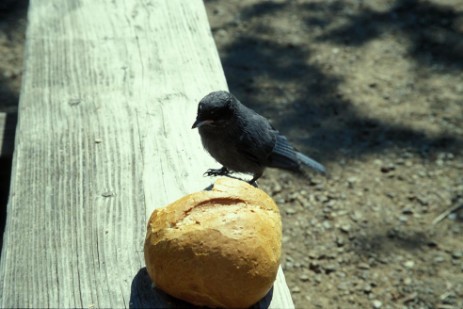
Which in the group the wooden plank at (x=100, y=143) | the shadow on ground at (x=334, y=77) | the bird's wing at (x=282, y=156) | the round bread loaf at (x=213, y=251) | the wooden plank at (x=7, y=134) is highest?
the round bread loaf at (x=213, y=251)

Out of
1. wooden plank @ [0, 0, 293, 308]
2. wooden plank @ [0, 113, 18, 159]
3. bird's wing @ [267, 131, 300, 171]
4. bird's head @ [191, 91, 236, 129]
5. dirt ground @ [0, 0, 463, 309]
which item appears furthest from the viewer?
dirt ground @ [0, 0, 463, 309]

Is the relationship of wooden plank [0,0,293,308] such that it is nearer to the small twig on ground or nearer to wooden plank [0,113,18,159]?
wooden plank [0,113,18,159]

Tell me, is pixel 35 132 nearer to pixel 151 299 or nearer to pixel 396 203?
pixel 151 299

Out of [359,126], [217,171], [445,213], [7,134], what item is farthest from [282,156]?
[359,126]

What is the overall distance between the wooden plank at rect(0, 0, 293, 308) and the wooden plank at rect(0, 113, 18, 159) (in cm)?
74

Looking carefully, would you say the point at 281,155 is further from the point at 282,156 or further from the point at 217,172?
the point at 217,172

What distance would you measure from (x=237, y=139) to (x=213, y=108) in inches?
23.5

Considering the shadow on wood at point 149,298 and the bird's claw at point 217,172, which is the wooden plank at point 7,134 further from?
the shadow on wood at point 149,298

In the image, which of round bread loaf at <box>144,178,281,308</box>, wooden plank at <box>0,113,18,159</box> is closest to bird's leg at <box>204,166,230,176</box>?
round bread loaf at <box>144,178,281,308</box>

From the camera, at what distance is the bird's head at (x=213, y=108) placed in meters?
2.97

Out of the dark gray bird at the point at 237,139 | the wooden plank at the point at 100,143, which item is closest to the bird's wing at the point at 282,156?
the dark gray bird at the point at 237,139

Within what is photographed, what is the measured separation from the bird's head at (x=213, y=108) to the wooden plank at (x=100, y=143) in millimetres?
83

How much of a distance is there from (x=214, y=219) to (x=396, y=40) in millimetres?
5393

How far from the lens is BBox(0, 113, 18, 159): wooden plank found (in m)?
3.79
